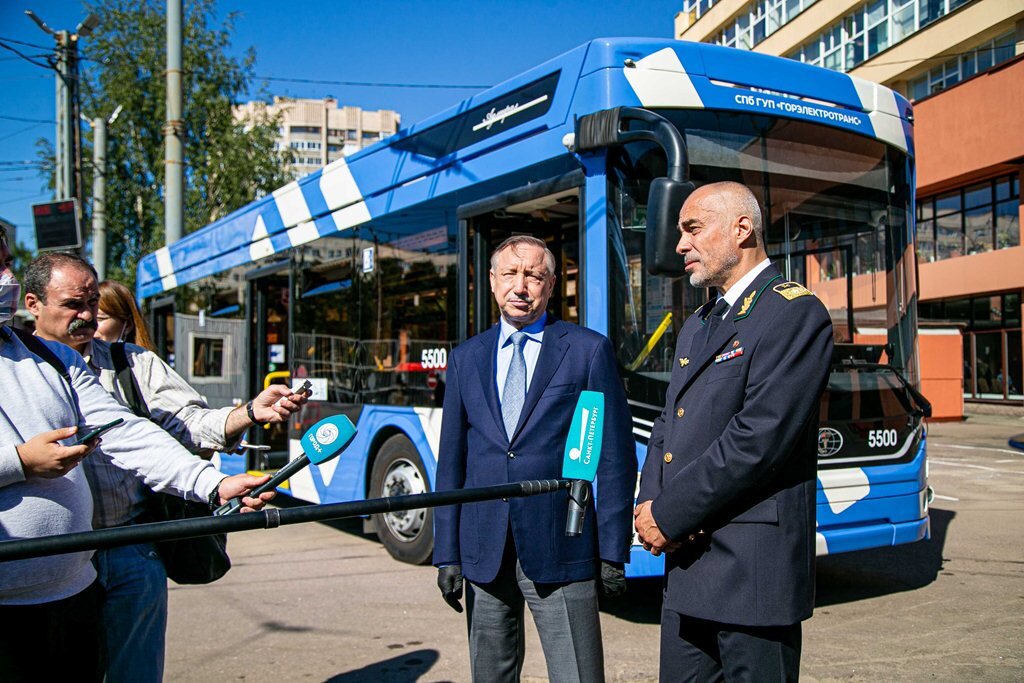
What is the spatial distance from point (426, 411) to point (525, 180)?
1.90m

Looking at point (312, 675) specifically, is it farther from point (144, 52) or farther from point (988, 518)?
point (144, 52)

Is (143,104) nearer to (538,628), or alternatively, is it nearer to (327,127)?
(538,628)

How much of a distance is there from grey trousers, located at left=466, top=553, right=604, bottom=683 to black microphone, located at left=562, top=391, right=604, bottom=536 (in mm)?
411

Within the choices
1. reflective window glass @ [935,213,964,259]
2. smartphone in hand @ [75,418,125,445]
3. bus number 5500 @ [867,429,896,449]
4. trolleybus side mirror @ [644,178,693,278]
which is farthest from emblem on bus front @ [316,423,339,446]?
reflective window glass @ [935,213,964,259]

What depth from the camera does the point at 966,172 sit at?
22250 mm

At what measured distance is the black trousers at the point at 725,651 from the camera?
8.21 feet

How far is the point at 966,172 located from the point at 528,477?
22.9 m

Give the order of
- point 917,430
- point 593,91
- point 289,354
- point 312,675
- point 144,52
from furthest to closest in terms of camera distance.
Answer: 1. point 144,52
2. point 289,354
3. point 917,430
4. point 593,91
5. point 312,675

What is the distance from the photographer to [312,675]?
445 cm

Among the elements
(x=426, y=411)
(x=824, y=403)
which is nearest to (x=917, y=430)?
(x=824, y=403)

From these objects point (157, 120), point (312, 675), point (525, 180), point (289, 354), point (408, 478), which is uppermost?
point (157, 120)

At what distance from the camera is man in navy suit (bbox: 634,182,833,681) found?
2.48 meters

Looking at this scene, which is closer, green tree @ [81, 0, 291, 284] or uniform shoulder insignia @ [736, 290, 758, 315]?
uniform shoulder insignia @ [736, 290, 758, 315]

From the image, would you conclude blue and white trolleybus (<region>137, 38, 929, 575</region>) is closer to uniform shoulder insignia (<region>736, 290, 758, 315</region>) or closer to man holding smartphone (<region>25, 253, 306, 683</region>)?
uniform shoulder insignia (<region>736, 290, 758, 315</region>)
